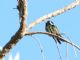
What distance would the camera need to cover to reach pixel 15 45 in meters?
1.78

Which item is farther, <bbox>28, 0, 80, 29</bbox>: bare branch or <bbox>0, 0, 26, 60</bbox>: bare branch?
<bbox>28, 0, 80, 29</bbox>: bare branch

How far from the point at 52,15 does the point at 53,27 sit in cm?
22

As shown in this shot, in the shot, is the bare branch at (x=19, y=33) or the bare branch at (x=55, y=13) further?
the bare branch at (x=55, y=13)

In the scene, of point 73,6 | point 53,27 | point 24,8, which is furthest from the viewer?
point 53,27

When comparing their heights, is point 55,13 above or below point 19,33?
above

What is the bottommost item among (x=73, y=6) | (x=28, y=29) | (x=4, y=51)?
(x=4, y=51)

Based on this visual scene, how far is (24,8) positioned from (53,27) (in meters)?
0.46

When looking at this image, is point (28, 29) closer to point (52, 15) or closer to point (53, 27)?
point (52, 15)

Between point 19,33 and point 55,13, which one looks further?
point 55,13

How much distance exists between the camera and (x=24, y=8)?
163cm

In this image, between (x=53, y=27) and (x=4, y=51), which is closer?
(x=4, y=51)

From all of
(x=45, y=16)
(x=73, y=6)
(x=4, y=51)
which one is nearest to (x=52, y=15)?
(x=45, y=16)

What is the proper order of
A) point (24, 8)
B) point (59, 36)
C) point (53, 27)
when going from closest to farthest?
point (24, 8) < point (59, 36) < point (53, 27)

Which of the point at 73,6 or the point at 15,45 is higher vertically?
the point at 73,6
